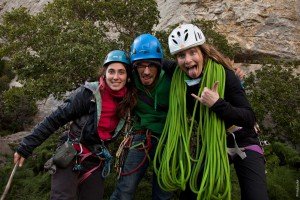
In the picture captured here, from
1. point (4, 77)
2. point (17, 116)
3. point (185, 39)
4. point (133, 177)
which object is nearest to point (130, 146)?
point (133, 177)

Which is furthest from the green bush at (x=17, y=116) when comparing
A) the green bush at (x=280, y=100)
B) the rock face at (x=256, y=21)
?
the green bush at (x=280, y=100)

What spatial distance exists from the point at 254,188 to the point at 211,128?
2.26 feet

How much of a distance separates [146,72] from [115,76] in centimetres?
33

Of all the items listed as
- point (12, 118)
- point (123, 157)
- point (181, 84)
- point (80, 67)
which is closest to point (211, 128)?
point (181, 84)

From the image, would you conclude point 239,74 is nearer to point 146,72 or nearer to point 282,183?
point 146,72

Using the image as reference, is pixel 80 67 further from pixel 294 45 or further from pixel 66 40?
pixel 294 45

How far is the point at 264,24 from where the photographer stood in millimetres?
17031

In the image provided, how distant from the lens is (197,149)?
11.4 feet

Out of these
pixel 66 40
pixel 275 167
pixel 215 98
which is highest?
pixel 66 40

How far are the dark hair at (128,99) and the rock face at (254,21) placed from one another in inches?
536

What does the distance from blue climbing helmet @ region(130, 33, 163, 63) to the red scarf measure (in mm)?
383

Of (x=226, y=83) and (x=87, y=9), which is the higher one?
(x=87, y=9)

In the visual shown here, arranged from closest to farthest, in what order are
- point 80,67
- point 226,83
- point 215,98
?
point 215,98 → point 226,83 → point 80,67

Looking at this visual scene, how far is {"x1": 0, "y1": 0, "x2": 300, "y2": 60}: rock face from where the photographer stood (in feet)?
54.0
